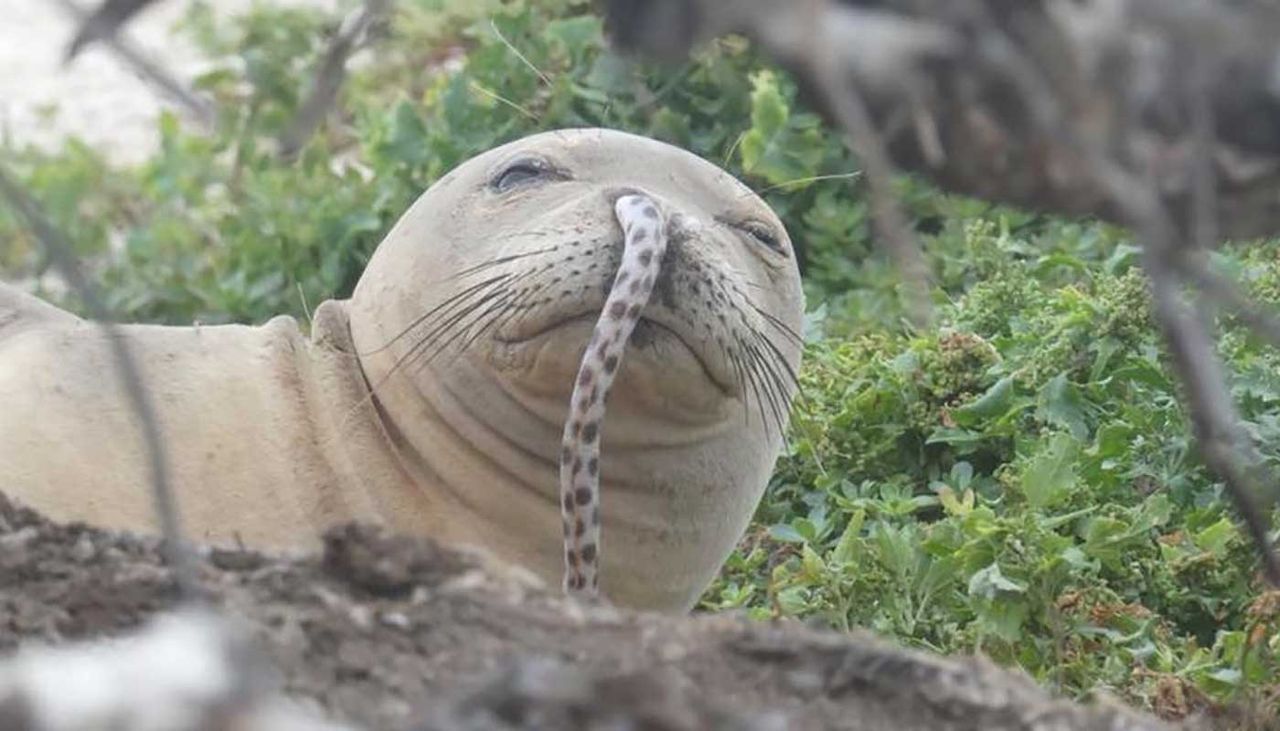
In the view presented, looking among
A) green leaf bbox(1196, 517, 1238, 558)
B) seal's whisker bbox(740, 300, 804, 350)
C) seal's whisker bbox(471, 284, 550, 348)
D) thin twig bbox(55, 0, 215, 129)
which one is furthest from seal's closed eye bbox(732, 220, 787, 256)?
thin twig bbox(55, 0, 215, 129)

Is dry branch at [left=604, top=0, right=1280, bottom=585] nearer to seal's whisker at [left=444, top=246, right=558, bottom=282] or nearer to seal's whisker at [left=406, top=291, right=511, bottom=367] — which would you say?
seal's whisker at [left=444, top=246, right=558, bottom=282]

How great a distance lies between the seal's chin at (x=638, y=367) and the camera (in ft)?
14.7

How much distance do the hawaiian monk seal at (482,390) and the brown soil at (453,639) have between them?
5.12 ft

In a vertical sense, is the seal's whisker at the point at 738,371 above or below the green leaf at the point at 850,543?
above

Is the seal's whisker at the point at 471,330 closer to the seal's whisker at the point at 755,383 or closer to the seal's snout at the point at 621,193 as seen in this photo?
the seal's snout at the point at 621,193

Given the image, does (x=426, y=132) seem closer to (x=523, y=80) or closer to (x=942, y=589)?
(x=523, y=80)

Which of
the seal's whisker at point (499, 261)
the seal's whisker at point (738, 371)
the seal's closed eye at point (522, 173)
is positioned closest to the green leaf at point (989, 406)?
the seal's whisker at point (738, 371)

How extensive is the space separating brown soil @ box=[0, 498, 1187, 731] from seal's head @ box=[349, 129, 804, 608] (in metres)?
1.60

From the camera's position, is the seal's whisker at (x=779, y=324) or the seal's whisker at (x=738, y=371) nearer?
the seal's whisker at (x=738, y=371)

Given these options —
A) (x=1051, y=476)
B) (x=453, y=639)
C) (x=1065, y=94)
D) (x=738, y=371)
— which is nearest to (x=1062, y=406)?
(x=1051, y=476)

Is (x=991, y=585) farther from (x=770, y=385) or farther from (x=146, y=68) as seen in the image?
(x=146, y=68)

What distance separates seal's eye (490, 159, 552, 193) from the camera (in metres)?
5.07

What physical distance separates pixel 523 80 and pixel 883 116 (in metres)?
5.31

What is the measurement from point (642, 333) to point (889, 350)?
Answer: 5.87 ft
